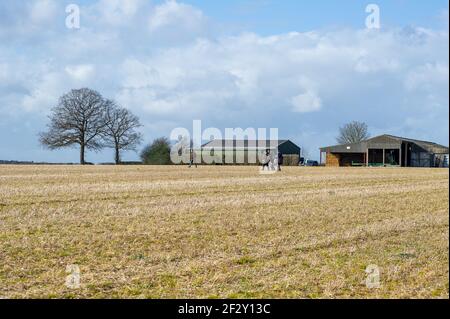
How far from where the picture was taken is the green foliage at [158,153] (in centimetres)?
8044

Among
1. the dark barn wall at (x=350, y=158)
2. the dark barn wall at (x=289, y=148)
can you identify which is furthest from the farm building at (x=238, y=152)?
the dark barn wall at (x=289, y=148)

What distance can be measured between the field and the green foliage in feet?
205

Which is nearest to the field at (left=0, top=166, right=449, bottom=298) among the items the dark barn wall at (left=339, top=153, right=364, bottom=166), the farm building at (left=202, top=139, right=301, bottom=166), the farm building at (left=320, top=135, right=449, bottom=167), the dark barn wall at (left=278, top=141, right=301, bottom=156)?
the farm building at (left=202, top=139, right=301, bottom=166)

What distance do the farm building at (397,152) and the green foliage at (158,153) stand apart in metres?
28.6

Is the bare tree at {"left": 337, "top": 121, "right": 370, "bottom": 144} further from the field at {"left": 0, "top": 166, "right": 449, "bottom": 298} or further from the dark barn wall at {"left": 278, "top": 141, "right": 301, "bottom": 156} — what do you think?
the field at {"left": 0, "top": 166, "right": 449, "bottom": 298}

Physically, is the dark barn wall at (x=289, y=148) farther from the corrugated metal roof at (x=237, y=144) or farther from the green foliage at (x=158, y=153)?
the green foliage at (x=158, y=153)

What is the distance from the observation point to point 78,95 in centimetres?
7900

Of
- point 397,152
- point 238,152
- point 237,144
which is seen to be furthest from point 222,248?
point 237,144

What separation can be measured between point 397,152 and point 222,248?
8040cm

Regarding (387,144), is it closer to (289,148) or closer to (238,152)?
(238,152)

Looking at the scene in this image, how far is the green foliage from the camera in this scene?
80.4 meters
